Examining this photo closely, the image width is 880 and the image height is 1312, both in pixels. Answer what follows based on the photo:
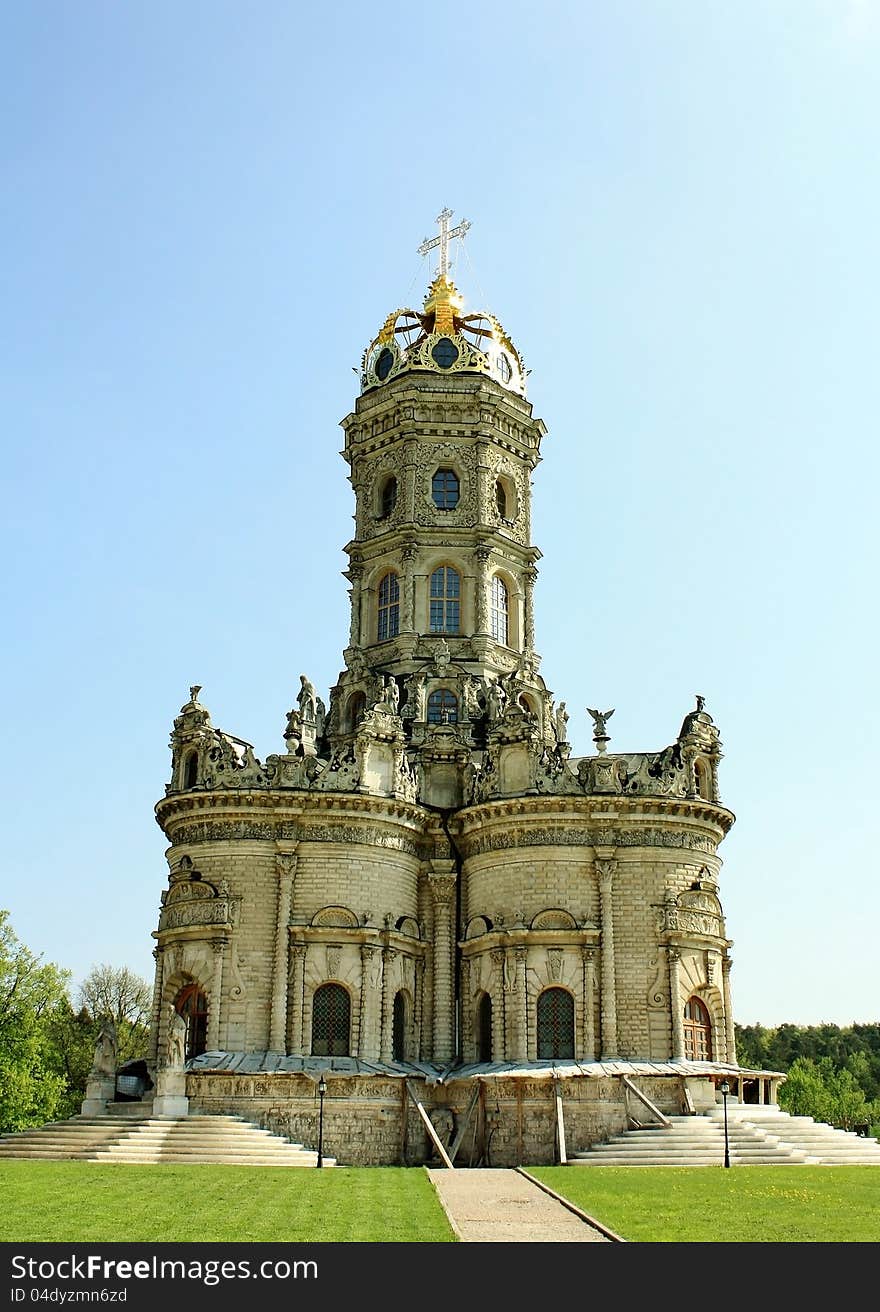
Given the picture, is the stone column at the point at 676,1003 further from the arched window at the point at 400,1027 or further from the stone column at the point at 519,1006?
the arched window at the point at 400,1027

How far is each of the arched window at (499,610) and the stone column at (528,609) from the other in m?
0.84

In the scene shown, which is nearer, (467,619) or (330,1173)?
(330,1173)

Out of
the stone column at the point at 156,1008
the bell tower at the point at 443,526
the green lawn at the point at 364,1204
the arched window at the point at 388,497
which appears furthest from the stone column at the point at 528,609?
the green lawn at the point at 364,1204

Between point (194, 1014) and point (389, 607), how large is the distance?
2024cm

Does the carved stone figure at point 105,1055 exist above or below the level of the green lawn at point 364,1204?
above

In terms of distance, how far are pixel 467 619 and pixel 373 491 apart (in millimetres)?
8135

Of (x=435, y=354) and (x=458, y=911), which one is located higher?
(x=435, y=354)

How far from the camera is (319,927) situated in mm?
46875

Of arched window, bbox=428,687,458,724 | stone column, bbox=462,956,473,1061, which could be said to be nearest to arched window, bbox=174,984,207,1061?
stone column, bbox=462,956,473,1061

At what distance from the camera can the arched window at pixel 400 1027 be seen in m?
48.6

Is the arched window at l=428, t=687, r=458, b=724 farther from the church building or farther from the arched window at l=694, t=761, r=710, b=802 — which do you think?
the arched window at l=694, t=761, r=710, b=802

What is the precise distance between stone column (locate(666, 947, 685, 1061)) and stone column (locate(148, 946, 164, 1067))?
18.4 m
